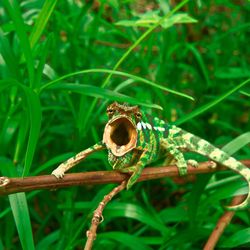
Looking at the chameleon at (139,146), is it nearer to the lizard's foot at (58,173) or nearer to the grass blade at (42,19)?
the lizard's foot at (58,173)

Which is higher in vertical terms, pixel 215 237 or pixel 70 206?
pixel 70 206

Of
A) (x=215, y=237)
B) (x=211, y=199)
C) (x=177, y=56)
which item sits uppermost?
(x=177, y=56)

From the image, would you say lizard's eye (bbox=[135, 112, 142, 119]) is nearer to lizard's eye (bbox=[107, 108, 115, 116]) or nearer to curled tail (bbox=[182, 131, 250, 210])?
lizard's eye (bbox=[107, 108, 115, 116])

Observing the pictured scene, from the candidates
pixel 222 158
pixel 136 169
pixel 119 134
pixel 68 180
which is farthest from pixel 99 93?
pixel 222 158

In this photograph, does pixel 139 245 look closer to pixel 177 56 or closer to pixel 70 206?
pixel 70 206

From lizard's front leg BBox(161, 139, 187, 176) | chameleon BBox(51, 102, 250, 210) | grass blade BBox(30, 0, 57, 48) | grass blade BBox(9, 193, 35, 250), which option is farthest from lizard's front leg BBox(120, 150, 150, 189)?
grass blade BBox(30, 0, 57, 48)

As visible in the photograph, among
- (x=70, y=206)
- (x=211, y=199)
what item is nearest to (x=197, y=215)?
(x=211, y=199)
